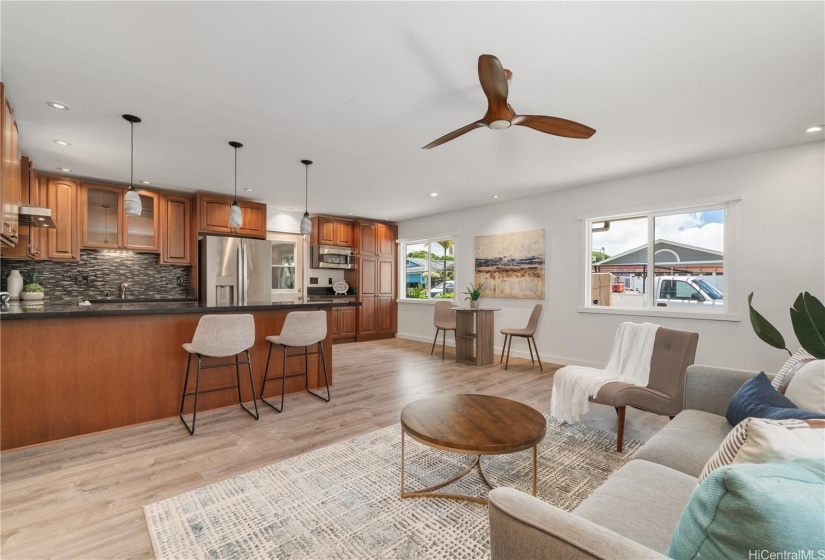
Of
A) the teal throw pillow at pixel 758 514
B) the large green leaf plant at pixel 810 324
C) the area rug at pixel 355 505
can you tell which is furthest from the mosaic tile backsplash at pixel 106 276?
the large green leaf plant at pixel 810 324

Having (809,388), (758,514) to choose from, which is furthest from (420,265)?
(758,514)

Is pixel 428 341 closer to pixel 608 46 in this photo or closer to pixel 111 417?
pixel 111 417

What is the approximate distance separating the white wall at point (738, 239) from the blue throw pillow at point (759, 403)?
2577 millimetres

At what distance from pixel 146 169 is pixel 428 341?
203 inches

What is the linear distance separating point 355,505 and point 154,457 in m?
1.52

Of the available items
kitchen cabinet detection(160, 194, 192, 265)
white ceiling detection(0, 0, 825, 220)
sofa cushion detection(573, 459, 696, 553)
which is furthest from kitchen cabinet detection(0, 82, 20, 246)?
sofa cushion detection(573, 459, 696, 553)

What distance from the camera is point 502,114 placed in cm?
226

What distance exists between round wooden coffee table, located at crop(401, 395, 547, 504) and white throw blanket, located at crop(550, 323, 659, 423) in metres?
0.91

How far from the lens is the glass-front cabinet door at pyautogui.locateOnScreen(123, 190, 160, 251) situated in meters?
5.09

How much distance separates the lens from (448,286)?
7.16 metres

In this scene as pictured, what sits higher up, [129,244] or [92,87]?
[92,87]

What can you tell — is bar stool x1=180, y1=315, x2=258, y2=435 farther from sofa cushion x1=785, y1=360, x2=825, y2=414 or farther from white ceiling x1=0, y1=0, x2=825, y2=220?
sofa cushion x1=785, y1=360, x2=825, y2=414

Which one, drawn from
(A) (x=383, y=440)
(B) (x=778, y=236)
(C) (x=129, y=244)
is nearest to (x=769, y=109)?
(B) (x=778, y=236)

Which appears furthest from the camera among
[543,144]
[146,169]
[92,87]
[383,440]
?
[146,169]
